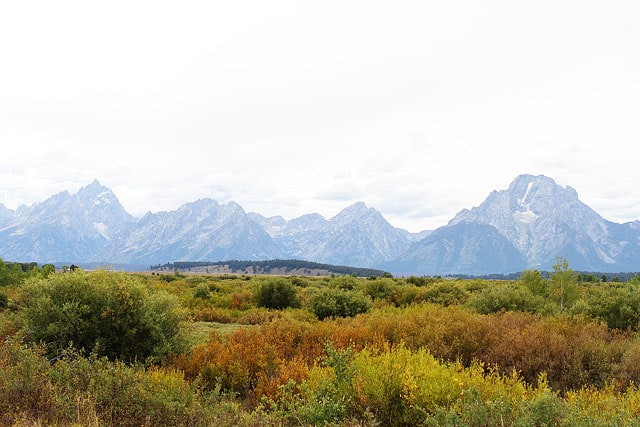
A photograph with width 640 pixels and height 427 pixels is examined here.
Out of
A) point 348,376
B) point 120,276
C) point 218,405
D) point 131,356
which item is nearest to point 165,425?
point 218,405

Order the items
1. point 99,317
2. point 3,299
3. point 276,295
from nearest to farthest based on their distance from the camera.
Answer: point 99,317 < point 3,299 < point 276,295

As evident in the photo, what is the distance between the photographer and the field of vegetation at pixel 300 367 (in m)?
5.71

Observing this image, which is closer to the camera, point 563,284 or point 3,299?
point 3,299

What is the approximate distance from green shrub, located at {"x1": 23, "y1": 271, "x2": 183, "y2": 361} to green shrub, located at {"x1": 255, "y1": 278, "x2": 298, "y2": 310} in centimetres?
1264

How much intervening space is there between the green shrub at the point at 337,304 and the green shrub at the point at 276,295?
3.37 meters

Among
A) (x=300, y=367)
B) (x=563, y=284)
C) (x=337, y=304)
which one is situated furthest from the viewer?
(x=563, y=284)

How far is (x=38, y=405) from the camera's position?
5.91 m

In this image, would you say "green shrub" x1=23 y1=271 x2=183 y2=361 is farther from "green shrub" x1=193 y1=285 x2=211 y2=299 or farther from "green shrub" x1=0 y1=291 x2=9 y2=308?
"green shrub" x1=193 y1=285 x2=211 y2=299

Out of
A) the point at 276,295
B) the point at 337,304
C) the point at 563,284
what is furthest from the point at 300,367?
the point at 563,284

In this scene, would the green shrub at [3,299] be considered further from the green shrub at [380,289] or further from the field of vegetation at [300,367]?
the green shrub at [380,289]

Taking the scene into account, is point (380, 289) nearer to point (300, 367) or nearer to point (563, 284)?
point (563, 284)

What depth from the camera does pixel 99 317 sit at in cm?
983

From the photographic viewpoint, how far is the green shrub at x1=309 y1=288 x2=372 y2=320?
19.2 m

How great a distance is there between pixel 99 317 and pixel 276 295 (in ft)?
46.2
